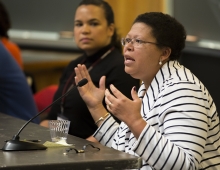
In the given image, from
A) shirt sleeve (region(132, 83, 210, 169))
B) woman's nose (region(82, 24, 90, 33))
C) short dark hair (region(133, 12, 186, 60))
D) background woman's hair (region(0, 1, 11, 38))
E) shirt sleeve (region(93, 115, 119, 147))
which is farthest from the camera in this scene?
background woman's hair (region(0, 1, 11, 38))

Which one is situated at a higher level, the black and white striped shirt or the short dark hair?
the short dark hair

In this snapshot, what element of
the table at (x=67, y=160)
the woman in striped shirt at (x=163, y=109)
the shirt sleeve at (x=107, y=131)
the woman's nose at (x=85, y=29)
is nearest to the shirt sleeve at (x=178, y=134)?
the woman in striped shirt at (x=163, y=109)

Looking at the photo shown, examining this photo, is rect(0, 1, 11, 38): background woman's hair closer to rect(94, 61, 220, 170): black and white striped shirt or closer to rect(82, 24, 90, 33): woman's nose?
rect(82, 24, 90, 33): woman's nose

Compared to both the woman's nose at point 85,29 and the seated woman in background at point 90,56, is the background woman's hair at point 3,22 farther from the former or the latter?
the woman's nose at point 85,29

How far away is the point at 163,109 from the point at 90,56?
137 centimetres

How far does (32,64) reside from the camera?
21.3ft

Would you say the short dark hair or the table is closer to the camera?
the table

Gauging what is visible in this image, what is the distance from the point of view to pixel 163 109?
2.32m

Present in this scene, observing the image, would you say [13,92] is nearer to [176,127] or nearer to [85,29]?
[85,29]

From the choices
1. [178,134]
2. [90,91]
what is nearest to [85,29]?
[90,91]

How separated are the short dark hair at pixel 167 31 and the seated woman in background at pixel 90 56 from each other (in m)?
0.89

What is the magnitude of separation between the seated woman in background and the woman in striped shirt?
0.74 m

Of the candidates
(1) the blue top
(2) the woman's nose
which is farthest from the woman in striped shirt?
(1) the blue top

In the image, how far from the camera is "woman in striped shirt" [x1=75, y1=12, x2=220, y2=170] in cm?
221
